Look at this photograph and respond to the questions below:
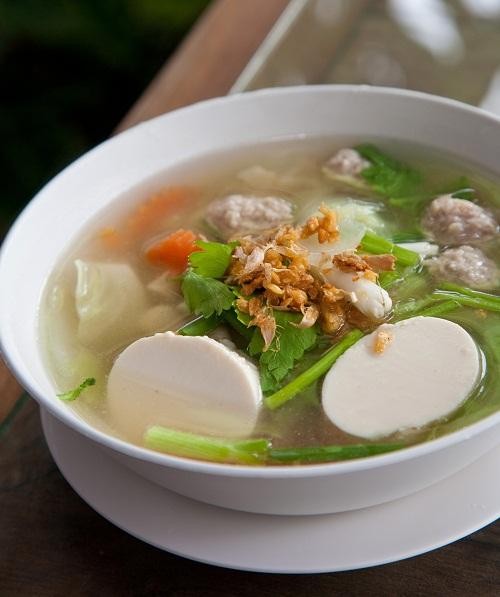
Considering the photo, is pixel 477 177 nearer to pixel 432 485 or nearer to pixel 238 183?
pixel 238 183

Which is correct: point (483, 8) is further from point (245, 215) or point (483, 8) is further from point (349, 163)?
point (245, 215)

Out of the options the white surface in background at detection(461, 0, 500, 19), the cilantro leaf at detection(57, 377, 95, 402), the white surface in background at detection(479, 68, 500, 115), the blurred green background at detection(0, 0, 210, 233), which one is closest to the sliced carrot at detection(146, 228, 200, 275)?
the cilantro leaf at detection(57, 377, 95, 402)

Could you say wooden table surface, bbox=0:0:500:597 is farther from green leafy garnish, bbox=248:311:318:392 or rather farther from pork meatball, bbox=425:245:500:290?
pork meatball, bbox=425:245:500:290

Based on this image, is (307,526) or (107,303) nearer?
(307,526)

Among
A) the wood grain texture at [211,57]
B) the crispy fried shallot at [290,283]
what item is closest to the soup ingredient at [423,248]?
the crispy fried shallot at [290,283]

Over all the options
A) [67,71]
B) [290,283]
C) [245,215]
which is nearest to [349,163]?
[245,215]

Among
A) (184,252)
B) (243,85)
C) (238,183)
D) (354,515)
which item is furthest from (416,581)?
(243,85)
